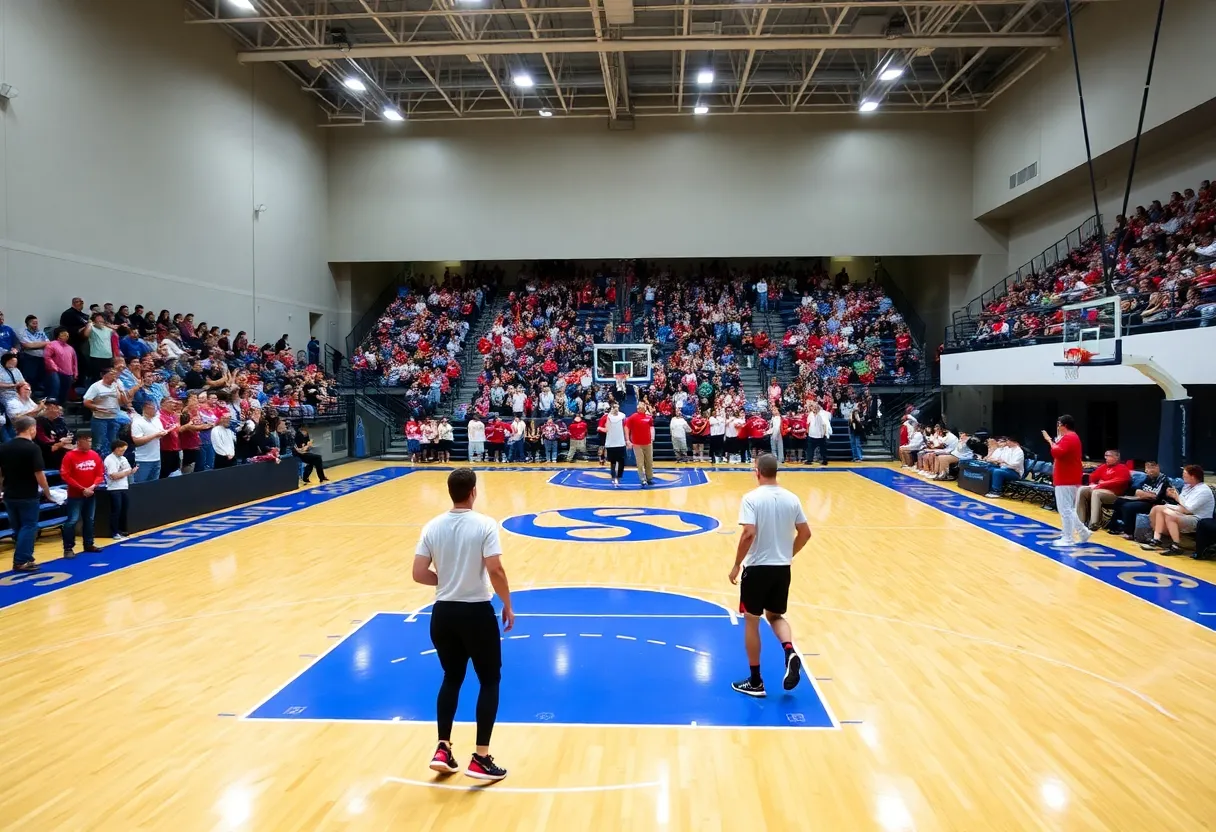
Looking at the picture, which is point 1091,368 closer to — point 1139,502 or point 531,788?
point 1139,502

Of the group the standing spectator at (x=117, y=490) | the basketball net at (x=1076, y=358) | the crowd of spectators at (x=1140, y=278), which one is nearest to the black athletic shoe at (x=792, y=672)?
the standing spectator at (x=117, y=490)

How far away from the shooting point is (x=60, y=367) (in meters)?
13.4

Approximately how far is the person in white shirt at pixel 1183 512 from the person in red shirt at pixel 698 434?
12772 millimetres

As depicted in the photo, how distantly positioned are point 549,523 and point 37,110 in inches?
503

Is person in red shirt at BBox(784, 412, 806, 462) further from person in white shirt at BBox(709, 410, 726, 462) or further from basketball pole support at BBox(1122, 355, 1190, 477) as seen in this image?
basketball pole support at BBox(1122, 355, 1190, 477)

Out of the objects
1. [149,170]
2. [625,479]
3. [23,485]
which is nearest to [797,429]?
[625,479]

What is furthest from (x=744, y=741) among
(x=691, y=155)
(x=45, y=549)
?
(x=691, y=155)

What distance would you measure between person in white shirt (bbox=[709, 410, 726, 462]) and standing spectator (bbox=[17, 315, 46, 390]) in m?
15.3

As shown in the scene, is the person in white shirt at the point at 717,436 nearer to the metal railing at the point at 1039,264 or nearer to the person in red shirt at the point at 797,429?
the person in red shirt at the point at 797,429

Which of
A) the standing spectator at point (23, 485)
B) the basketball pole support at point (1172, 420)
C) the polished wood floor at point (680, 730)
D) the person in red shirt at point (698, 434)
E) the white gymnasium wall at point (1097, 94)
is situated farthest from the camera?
the person in red shirt at point (698, 434)

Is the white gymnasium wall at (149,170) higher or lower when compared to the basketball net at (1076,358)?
higher

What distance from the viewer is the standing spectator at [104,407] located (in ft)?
41.6

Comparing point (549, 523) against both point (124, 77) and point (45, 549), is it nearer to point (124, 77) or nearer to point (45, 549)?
point (45, 549)

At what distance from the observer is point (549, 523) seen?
518 inches
